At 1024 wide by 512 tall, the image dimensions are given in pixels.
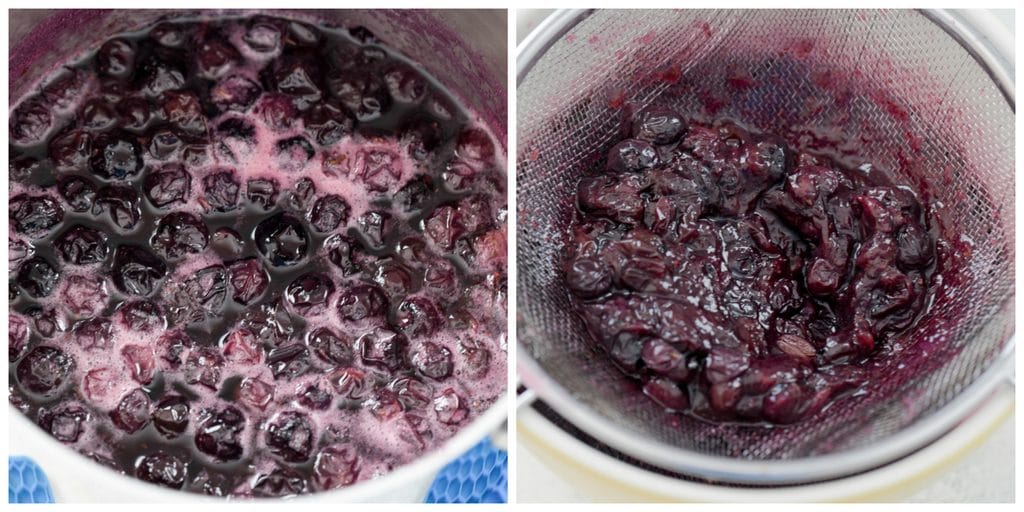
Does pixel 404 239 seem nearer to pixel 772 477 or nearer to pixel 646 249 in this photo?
pixel 646 249

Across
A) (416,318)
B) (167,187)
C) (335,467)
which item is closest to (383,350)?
(416,318)

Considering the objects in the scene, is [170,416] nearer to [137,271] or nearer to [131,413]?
[131,413]

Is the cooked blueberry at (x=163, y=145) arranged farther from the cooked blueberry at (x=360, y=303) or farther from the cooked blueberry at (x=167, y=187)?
the cooked blueberry at (x=360, y=303)

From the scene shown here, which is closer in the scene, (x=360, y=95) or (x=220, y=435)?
(x=220, y=435)

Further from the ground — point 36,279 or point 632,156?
point 632,156

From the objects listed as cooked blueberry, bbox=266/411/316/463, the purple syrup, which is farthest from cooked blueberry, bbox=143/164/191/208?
cooked blueberry, bbox=266/411/316/463

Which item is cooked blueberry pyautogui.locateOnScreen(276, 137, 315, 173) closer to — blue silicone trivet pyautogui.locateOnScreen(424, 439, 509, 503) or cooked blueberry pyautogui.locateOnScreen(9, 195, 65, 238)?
cooked blueberry pyautogui.locateOnScreen(9, 195, 65, 238)
